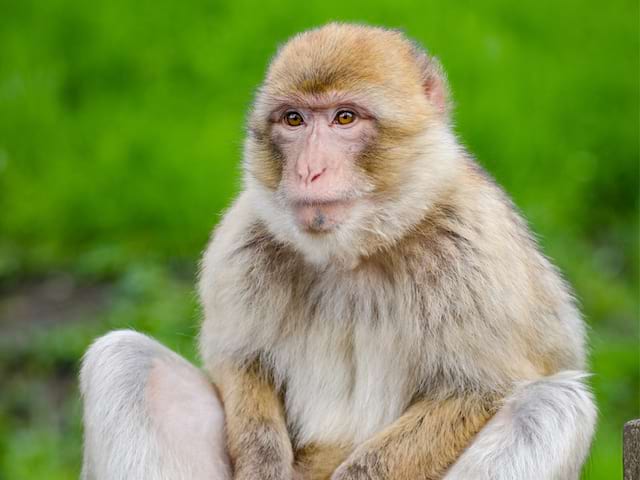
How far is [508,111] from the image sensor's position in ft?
35.5

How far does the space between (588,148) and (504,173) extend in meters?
1.11

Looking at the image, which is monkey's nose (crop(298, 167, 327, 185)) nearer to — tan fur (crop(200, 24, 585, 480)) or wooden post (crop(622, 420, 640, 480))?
tan fur (crop(200, 24, 585, 480))

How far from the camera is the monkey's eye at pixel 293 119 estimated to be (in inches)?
203

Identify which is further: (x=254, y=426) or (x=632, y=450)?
(x=254, y=426)

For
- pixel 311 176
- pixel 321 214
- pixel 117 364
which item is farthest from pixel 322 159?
pixel 117 364

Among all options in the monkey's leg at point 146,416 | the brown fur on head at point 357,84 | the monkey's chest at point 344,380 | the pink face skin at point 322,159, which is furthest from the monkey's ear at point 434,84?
the monkey's leg at point 146,416

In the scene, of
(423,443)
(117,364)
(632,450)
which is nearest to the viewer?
(632,450)

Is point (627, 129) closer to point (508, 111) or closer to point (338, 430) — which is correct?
point (508, 111)

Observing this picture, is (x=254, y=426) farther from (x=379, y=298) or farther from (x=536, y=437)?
Result: (x=536, y=437)

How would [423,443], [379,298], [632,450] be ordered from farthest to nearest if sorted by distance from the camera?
[379,298], [423,443], [632,450]

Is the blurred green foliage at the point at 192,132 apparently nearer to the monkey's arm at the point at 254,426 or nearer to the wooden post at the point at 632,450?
the monkey's arm at the point at 254,426

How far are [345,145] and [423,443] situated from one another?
1.15 m

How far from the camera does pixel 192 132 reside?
1045cm

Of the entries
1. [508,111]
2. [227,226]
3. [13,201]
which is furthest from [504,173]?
[227,226]
